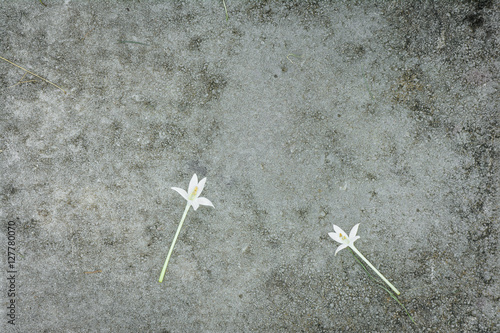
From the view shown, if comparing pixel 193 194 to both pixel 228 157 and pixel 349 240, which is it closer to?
pixel 228 157

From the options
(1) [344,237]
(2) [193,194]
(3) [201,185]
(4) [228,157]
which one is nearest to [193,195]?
(2) [193,194]

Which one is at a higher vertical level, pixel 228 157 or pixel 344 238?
pixel 228 157

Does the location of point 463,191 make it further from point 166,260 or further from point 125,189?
point 125,189

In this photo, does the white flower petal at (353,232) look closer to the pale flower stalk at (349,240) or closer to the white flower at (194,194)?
the pale flower stalk at (349,240)

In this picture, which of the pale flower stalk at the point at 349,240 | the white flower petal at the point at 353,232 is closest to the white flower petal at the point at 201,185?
the pale flower stalk at the point at 349,240

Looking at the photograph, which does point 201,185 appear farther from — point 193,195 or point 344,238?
point 344,238

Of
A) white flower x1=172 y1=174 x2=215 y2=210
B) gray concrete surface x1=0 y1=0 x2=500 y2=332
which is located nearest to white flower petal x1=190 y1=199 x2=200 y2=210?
white flower x1=172 y1=174 x2=215 y2=210

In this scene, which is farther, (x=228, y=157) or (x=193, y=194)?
(x=228, y=157)

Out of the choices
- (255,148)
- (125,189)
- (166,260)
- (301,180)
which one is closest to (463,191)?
(301,180)
